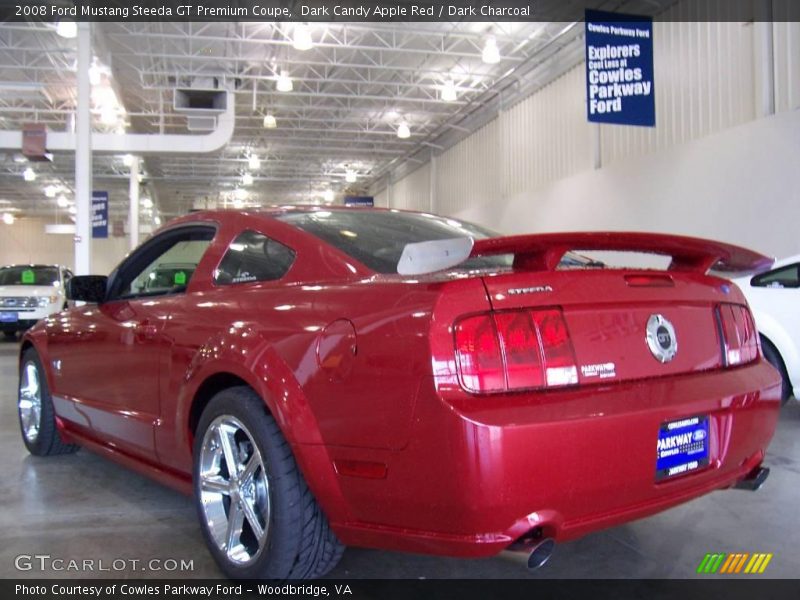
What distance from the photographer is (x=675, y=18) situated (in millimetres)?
10312

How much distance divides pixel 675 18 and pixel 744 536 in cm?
971

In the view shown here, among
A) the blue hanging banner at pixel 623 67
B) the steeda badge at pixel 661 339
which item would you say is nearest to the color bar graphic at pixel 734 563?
the steeda badge at pixel 661 339

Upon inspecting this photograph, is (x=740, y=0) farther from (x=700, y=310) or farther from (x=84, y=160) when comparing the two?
(x=84, y=160)

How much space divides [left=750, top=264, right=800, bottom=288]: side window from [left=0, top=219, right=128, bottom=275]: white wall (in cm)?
3655

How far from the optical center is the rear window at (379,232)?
2.30m

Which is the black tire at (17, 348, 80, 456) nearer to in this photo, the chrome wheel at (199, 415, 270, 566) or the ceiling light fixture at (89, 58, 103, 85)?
the chrome wheel at (199, 415, 270, 566)

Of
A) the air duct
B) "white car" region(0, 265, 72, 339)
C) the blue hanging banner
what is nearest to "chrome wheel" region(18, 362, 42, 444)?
the blue hanging banner

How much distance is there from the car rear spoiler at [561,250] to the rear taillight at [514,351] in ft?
0.55

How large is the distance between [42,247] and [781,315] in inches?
1567

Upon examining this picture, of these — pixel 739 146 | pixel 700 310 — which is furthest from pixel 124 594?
pixel 739 146

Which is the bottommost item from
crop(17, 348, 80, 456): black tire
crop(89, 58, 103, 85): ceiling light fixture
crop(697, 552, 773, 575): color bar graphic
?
crop(697, 552, 773, 575): color bar graphic

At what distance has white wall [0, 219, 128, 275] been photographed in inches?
1454

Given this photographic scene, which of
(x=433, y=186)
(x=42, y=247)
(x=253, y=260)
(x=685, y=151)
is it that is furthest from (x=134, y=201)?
(x=42, y=247)

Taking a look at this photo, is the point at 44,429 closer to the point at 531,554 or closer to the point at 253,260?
the point at 253,260
